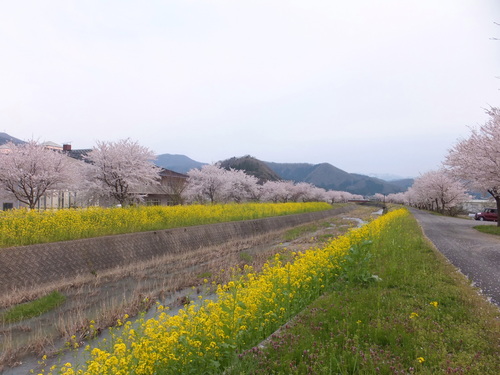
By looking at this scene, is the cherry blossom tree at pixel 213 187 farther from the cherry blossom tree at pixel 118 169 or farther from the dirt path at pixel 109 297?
the dirt path at pixel 109 297

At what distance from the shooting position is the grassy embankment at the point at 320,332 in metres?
2.93

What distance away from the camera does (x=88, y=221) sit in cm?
1150

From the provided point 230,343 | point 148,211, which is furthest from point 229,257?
point 230,343

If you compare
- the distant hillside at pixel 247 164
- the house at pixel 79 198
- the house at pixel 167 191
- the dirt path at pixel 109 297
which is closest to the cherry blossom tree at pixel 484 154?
the dirt path at pixel 109 297

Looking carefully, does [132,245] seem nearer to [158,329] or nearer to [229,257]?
[229,257]

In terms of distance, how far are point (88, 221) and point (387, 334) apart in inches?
428

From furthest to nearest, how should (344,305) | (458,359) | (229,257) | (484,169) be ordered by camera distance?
1. (484,169)
2. (229,257)
3. (344,305)
4. (458,359)

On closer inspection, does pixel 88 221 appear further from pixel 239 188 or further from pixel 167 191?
pixel 239 188

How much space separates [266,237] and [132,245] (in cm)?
977

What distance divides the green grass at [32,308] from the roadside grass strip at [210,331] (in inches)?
146

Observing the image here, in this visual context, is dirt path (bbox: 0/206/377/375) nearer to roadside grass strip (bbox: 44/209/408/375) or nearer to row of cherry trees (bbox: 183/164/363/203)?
roadside grass strip (bbox: 44/209/408/375)

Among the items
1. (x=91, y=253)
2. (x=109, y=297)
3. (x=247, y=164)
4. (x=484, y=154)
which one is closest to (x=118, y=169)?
(x=91, y=253)

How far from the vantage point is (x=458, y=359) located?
3.08 m

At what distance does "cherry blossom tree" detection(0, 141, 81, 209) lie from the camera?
1423cm
